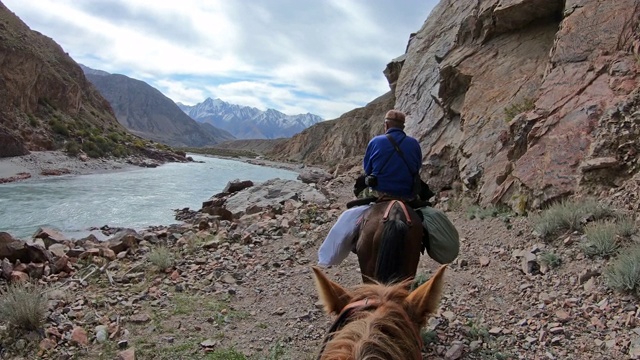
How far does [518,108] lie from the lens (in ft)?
29.8

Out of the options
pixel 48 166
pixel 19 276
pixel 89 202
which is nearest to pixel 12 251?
pixel 19 276

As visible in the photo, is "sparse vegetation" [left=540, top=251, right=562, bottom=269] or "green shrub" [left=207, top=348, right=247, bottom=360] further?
"sparse vegetation" [left=540, top=251, right=562, bottom=269]

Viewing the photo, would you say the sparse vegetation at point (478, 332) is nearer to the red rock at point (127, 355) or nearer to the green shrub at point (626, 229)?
the green shrub at point (626, 229)

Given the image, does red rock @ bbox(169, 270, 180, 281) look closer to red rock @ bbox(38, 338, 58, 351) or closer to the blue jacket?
red rock @ bbox(38, 338, 58, 351)

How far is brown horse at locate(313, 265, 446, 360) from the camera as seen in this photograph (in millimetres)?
1267

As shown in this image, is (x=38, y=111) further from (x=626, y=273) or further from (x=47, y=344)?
(x=626, y=273)

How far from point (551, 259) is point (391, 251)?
3473 millimetres

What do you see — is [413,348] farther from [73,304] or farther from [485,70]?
[485,70]

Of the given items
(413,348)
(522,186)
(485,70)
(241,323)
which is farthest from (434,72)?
(413,348)

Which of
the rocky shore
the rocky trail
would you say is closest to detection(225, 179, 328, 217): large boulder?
the rocky trail

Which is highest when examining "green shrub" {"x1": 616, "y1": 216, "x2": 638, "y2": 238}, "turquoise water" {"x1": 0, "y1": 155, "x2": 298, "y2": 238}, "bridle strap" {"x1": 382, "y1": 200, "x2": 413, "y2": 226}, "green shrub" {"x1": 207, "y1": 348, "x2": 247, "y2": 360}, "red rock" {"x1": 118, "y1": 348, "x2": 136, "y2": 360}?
"bridle strap" {"x1": 382, "y1": 200, "x2": 413, "y2": 226}

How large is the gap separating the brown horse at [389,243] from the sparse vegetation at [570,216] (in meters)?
3.55

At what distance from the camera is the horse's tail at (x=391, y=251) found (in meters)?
2.70

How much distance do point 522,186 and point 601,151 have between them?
1.37m
